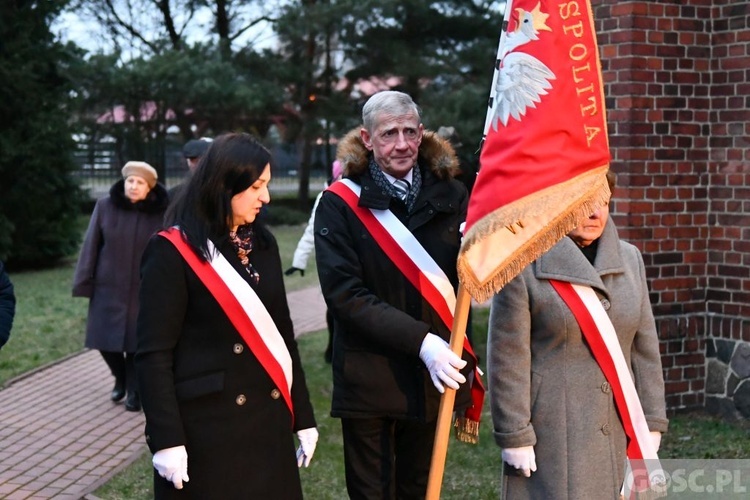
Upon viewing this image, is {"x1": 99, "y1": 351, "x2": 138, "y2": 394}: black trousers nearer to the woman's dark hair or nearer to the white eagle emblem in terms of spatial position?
the woman's dark hair

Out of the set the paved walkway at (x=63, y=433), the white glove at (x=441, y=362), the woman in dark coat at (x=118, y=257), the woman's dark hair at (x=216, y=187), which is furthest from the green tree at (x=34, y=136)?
the white glove at (x=441, y=362)

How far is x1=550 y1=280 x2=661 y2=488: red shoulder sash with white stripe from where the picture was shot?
12.0 feet

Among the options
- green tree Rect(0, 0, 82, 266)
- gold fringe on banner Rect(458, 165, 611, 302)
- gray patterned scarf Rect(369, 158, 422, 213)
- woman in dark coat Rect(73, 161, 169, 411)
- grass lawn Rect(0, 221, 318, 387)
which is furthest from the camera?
green tree Rect(0, 0, 82, 266)

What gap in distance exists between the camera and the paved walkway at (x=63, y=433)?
643 centimetres

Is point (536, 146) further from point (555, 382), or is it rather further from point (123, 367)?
point (123, 367)

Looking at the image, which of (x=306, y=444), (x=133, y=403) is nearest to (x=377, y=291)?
(x=306, y=444)

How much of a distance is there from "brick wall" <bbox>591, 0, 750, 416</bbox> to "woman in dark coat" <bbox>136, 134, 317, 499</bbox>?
12.8 feet

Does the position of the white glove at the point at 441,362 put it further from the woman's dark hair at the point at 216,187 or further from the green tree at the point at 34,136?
the green tree at the point at 34,136

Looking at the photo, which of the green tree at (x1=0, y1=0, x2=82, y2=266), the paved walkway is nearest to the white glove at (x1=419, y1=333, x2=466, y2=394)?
the paved walkway

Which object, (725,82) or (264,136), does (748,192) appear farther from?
(264,136)

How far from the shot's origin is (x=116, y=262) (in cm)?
828

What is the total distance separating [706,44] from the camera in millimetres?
7172

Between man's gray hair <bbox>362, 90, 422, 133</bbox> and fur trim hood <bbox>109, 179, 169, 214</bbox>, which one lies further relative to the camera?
fur trim hood <bbox>109, 179, 169, 214</bbox>

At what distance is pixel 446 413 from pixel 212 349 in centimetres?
83
